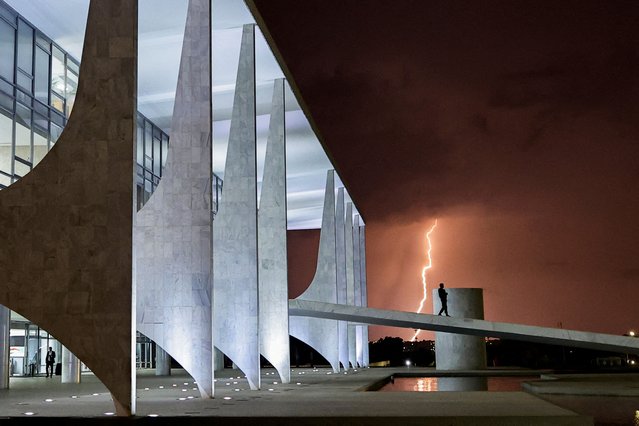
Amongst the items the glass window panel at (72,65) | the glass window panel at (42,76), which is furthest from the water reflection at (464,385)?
the glass window panel at (72,65)

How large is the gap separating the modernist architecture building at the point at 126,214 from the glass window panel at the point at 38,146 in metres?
0.05

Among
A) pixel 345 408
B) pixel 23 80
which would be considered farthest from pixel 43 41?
pixel 345 408

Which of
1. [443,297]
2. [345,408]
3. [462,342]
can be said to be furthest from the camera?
[462,342]

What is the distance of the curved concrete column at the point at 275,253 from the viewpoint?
854 inches

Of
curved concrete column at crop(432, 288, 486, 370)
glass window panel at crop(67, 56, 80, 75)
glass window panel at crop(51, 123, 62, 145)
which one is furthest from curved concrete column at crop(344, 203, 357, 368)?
glass window panel at crop(51, 123, 62, 145)

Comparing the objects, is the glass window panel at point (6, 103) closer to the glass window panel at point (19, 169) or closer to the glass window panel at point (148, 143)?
the glass window panel at point (19, 169)

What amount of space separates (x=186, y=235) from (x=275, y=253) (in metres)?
7.17

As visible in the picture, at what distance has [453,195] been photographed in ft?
168

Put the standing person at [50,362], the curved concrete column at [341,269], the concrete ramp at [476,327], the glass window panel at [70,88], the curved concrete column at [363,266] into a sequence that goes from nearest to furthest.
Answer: the concrete ramp at [476,327] < the glass window panel at [70,88] < the standing person at [50,362] < the curved concrete column at [341,269] < the curved concrete column at [363,266]

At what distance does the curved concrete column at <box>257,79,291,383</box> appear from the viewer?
2169 centimetres

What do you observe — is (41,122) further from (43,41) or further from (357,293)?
(357,293)

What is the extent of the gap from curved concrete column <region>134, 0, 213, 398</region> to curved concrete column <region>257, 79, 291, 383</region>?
618 cm

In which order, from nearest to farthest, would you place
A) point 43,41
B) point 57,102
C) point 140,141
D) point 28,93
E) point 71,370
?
point 28,93, point 43,41, point 57,102, point 71,370, point 140,141

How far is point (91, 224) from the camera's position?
1174 cm
